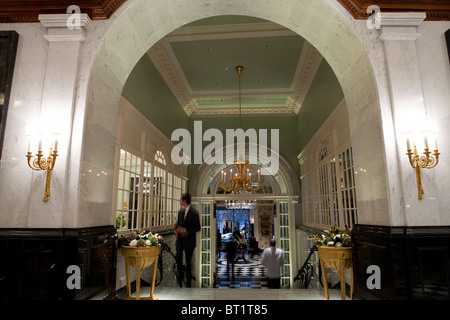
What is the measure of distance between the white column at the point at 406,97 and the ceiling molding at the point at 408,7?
116mm

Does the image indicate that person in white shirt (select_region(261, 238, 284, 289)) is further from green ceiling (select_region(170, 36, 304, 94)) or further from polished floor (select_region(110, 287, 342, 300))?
green ceiling (select_region(170, 36, 304, 94))

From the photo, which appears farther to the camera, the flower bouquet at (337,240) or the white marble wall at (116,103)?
the flower bouquet at (337,240)

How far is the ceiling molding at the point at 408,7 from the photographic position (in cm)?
316

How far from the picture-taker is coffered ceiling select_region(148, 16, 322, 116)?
6.14 metres

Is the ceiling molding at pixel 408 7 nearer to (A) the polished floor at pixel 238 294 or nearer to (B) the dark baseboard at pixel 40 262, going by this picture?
(A) the polished floor at pixel 238 294

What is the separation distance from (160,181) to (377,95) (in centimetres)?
516

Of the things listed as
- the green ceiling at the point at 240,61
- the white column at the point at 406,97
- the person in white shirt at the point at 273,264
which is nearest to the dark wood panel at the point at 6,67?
the green ceiling at the point at 240,61

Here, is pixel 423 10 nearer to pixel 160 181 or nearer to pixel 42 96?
pixel 42 96

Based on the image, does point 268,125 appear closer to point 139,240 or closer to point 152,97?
point 152,97

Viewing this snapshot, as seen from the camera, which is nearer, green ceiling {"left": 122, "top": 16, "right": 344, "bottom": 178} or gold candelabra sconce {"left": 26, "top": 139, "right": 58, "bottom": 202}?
gold candelabra sconce {"left": 26, "top": 139, "right": 58, "bottom": 202}

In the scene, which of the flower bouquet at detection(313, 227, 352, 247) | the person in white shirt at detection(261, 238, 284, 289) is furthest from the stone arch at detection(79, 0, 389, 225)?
the person in white shirt at detection(261, 238, 284, 289)

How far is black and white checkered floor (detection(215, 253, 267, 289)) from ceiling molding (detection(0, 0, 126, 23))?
8.56 m

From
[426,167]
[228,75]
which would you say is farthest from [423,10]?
[228,75]

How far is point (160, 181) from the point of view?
6.96 metres
